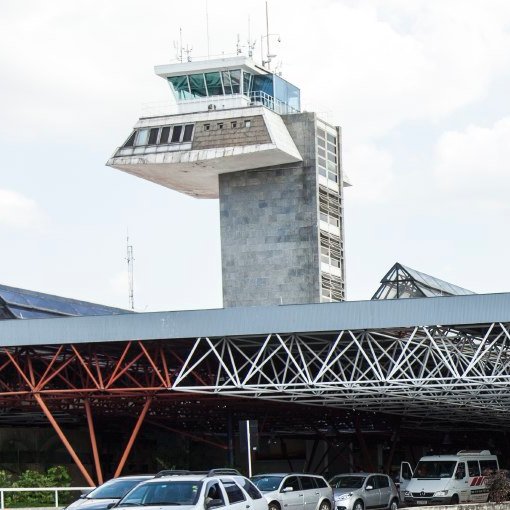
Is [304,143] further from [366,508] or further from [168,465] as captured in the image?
[366,508]

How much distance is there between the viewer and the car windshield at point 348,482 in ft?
116

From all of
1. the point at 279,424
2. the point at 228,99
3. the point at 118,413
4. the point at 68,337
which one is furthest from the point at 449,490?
the point at 228,99

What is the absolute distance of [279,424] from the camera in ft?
199

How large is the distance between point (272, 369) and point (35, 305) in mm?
9604

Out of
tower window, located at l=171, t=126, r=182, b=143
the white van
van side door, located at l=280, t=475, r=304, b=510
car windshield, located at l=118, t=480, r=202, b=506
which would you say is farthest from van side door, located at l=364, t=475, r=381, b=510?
tower window, located at l=171, t=126, r=182, b=143

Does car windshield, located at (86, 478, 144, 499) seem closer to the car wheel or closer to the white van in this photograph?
the car wheel

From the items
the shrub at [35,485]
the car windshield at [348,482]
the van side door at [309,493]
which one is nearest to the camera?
the van side door at [309,493]

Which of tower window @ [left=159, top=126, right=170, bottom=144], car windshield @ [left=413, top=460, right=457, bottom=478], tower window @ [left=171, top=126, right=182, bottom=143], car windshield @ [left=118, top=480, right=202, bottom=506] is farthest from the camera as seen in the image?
tower window @ [left=159, top=126, right=170, bottom=144]

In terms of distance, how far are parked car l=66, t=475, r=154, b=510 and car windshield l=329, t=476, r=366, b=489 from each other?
32.7ft

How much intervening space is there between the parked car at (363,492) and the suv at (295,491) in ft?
5.25

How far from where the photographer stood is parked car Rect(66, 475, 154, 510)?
83.3 ft

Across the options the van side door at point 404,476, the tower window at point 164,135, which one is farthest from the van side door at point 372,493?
the tower window at point 164,135

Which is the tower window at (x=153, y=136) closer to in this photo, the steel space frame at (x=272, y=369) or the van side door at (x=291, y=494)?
the steel space frame at (x=272, y=369)

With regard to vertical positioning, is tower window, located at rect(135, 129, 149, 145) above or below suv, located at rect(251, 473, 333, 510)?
above
